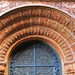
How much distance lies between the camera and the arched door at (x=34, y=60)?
4133 millimetres

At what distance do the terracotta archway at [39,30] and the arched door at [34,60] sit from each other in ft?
0.85

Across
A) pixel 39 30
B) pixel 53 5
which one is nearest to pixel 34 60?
pixel 39 30

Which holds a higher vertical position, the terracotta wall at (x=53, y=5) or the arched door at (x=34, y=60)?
the terracotta wall at (x=53, y=5)

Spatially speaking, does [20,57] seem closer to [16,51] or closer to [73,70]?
[16,51]

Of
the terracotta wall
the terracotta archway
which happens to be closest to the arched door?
the terracotta archway

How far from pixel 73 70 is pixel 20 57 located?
66.0 inches

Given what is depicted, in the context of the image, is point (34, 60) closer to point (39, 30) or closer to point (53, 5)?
point (39, 30)

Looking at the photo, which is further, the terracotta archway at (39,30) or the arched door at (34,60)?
the arched door at (34,60)

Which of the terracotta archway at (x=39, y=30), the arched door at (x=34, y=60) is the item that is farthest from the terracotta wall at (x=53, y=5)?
the arched door at (x=34, y=60)

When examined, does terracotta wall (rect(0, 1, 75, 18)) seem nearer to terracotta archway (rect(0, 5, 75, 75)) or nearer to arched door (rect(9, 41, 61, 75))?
terracotta archway (rect(0, 5, 75, 75))

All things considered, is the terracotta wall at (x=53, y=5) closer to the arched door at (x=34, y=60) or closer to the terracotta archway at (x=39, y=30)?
the terracotta archway at (x=39, y=30)

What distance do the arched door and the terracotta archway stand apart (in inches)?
10.2

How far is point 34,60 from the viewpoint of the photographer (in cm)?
424

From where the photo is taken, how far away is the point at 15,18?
12.8ft
